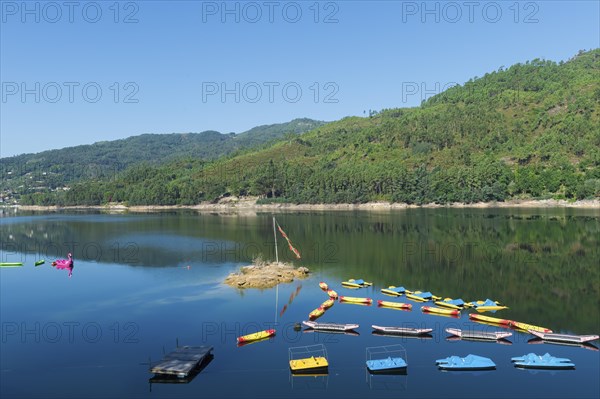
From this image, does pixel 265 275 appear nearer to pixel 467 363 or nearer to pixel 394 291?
pixel 394 291

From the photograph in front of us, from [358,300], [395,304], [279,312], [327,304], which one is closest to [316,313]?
[327,304]

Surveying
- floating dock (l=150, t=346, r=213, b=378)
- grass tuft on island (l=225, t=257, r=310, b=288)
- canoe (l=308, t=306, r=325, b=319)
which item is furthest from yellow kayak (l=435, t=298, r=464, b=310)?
floating dock (l=150, t=346, r=213, b=378)

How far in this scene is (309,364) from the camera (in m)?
34.9

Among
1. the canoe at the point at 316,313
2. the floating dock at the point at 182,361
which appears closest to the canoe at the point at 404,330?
the canoe at the point at 316,313

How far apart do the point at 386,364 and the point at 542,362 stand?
11431mm

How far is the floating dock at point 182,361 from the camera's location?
1336 inches

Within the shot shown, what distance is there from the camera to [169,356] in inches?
1438

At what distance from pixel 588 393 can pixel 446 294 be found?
2431 centimetres

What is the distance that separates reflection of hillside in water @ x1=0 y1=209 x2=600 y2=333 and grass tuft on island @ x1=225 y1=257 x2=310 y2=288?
4.64 meters

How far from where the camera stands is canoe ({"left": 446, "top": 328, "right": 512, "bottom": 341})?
133 ft

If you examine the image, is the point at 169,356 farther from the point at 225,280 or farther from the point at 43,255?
the point at 43,255

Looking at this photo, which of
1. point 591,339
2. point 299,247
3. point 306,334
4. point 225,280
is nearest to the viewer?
point 591,339

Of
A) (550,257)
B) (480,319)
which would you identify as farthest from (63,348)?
(550,257)

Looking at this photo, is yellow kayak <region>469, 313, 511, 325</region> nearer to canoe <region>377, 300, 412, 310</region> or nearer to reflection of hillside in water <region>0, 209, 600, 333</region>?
reflection of hillside in water <region>0, 209, 600, 333</region>
